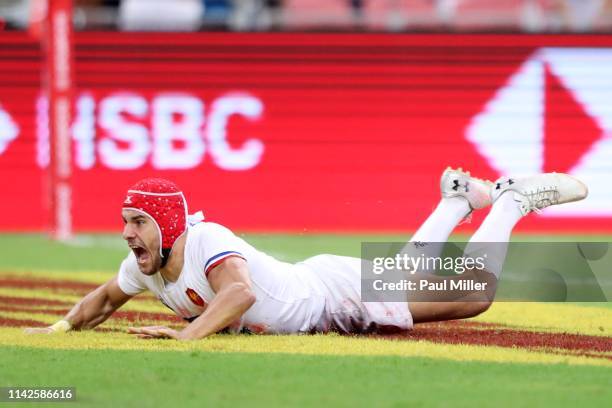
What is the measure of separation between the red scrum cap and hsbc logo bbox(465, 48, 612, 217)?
10140 millimetres

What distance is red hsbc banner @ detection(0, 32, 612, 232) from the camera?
1706 centimetres

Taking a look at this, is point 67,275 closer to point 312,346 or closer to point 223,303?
point 223,303

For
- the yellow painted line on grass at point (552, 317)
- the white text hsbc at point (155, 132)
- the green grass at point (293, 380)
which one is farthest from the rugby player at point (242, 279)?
the white text hsbc at point (155, 132)

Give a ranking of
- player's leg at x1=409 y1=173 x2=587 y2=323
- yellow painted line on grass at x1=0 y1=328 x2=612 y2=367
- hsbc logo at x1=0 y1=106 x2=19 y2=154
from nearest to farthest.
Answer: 1. yellow painted line on grass at x1=0 y1=328 x2=612 y2=367
2. player's leg at x1=409 y1=173 x2=587 y2=323
3. hsbc logo at x1=0 y1=106 x2=19 y2=154

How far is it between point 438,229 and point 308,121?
920cm

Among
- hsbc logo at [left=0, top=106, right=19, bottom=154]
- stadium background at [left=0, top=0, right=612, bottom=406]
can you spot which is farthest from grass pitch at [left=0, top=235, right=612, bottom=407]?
hsbc logo at [left=0, top=106, right=19, bottom=154]

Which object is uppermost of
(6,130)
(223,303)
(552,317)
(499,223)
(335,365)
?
(499,223)

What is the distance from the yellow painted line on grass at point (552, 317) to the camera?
862 centimetres

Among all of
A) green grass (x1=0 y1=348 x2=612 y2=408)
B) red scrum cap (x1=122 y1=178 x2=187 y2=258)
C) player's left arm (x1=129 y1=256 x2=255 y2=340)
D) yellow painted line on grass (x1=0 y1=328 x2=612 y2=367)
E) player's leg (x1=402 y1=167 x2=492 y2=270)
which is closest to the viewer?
green grass (x1=0 y1=348 x2=612 y2=408)

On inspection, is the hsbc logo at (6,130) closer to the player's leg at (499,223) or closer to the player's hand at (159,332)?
the player's leg at (499,223)

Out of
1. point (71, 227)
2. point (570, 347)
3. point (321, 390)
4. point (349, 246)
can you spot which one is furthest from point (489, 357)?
point (71, 227)

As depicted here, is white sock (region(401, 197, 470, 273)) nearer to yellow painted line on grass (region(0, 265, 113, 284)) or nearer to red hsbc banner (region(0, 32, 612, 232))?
yellow painted line on grass (region(0, 265, 113, 284))

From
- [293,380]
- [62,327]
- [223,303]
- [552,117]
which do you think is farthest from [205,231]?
[552,117]

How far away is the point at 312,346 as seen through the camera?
7430 millimetres
